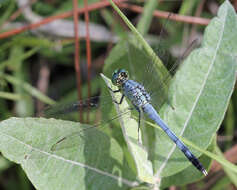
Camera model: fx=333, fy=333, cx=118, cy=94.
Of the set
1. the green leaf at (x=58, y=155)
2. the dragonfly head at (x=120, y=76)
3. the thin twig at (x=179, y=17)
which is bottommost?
the green leaf at (x=58, y=155)

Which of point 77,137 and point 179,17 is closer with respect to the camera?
point 77,137

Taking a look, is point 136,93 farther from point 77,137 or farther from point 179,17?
point 179,17

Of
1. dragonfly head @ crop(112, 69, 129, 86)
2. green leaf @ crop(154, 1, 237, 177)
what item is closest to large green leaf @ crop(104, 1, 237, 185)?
green leaf @ crop(154, 1, 237, 177)

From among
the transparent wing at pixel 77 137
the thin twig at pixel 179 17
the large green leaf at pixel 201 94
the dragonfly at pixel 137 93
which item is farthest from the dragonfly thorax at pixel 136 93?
the thin twig at pixel 179 17

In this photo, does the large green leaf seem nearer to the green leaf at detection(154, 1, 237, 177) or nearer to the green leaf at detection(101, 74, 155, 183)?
the green leaf at detection(154, 1, 237, 177)

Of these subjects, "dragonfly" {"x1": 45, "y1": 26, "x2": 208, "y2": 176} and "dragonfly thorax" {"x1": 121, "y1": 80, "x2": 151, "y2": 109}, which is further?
"dragonfly thorax" {"x1": 121, "y1": 80, "x2": 151, "y2": 109}

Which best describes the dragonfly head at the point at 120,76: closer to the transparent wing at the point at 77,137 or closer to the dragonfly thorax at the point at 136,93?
the dragonfly thorax at the point at 136,93

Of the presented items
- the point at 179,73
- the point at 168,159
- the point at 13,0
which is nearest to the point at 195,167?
the point at 168,159

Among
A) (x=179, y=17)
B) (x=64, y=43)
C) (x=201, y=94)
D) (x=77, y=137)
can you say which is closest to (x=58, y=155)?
(x=77, y=137)

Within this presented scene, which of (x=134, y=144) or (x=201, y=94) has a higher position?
(x=201, y=94)
